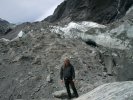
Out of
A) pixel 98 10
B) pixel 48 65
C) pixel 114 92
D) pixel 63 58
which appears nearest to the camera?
pixel 114 92

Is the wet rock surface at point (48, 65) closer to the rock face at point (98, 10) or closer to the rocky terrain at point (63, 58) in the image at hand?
the rocky terrain at point (63, 58)

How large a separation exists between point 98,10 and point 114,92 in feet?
59.3

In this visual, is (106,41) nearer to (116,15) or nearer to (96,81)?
(96,81)

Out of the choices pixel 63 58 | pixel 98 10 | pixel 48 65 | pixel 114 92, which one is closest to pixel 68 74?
pixel 114 92

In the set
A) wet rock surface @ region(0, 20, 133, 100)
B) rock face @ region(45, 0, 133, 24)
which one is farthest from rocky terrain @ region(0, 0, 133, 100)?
rock face @ region(45, 0, 133, 24)

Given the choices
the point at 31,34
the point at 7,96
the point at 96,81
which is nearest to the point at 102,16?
the point at 31,34

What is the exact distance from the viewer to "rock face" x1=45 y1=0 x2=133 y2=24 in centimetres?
2981

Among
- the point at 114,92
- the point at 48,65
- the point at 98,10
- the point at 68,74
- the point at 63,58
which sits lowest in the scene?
the point at 114,92

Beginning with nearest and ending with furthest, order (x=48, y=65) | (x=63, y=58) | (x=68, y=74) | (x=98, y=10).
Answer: (x=68, y=74) → (x=48, y=65) → (x=63, y=58) → (x=98, y=10)

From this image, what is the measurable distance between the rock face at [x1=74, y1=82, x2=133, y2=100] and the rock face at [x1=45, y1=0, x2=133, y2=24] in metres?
14.9

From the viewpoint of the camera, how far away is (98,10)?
103 feet

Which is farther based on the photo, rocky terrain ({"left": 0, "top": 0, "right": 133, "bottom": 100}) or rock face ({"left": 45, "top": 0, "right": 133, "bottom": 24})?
rock face ({"left": 45, "top": 0, "right": 133, "bottom": 24})

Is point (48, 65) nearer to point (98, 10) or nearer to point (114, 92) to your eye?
point (114, 92)

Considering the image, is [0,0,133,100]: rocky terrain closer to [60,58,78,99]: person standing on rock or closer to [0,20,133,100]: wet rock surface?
[0,20,133,100]: wet rock surface
